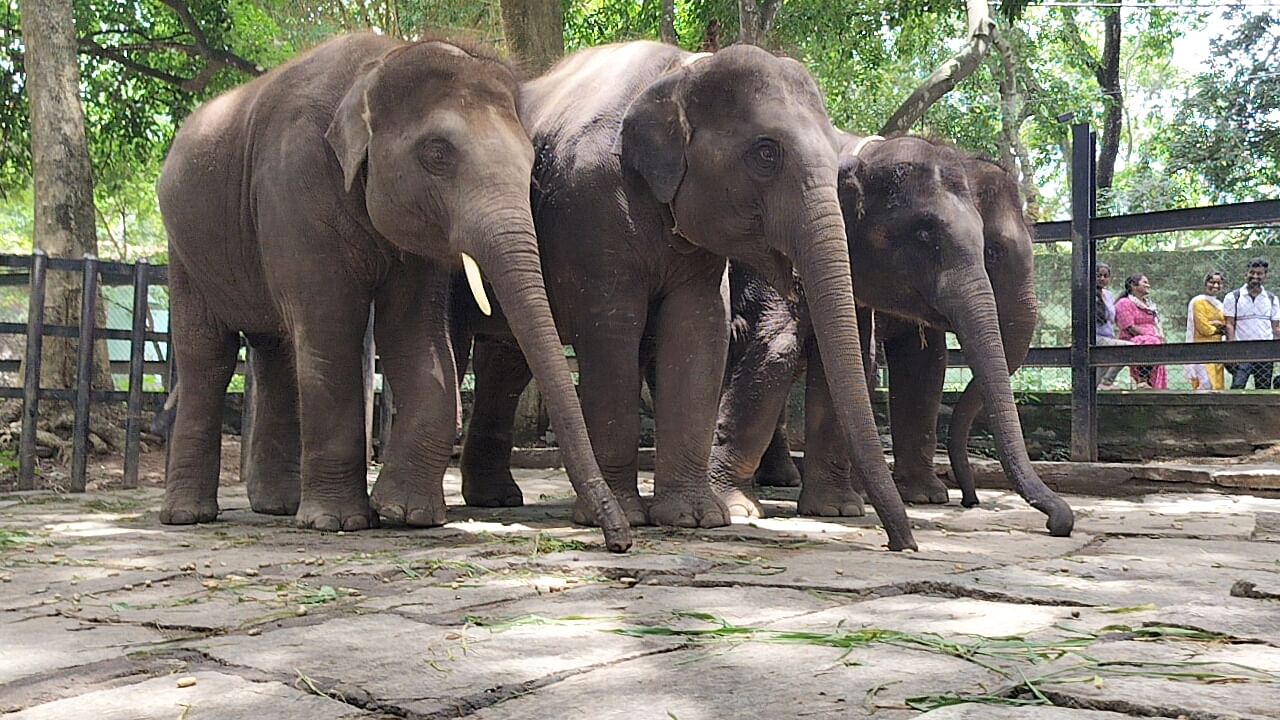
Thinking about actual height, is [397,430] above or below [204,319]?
below

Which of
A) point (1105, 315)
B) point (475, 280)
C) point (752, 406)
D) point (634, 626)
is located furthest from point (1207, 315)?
point (634, 626)

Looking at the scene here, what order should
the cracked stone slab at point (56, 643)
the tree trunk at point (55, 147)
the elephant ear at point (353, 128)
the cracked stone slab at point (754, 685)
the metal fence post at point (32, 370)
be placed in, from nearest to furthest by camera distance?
the cracked stone slab at point (754, 685)
the cracked stone slab at point (56, 643)
the elephant ear at point (353, 128)
the metal fence post at point (32, 370)
the tree trunk at point (55, 147)

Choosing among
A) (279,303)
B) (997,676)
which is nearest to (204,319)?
(279,303)

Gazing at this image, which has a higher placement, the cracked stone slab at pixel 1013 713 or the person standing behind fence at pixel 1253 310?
the person standing behind fence at pixel 1253 310

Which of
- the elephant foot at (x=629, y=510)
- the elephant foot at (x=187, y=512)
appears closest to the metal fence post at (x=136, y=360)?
the elephant foot at (x=187, y=512)

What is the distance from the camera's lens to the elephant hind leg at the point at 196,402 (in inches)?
241

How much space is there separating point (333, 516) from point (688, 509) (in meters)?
1.46

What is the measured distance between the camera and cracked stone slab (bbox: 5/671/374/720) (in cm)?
223

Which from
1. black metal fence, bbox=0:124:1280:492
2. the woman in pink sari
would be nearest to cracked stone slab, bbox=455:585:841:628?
black metal fence, bbox=0:124:1280:492

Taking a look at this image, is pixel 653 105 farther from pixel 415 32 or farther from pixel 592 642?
pixel 415 32

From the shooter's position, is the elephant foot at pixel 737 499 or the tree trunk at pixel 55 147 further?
the tree trunk at pixel 55 147

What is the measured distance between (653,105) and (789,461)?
157 inches

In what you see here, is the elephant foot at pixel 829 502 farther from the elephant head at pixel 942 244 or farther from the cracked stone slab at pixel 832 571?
the cracked stone slab at pixel 832 571

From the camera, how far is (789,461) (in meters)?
9.12
